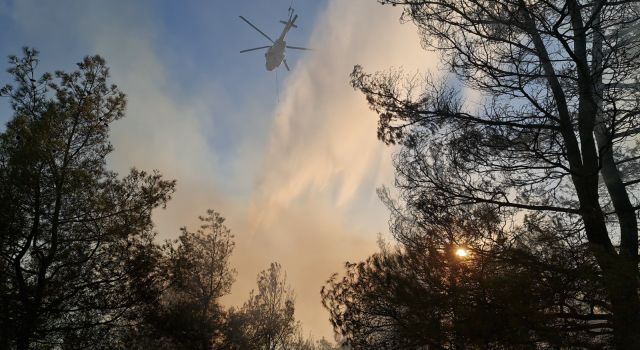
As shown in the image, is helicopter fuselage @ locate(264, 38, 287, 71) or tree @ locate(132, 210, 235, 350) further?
helicopter fuselage @ locate(264, 38, 287, 71)

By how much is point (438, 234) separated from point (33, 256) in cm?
815

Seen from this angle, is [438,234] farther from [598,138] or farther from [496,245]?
[598,138]

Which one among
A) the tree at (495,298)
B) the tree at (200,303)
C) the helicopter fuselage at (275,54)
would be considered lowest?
the tree at (495,298)

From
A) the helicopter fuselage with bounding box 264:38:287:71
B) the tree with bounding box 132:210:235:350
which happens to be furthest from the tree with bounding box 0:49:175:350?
the helicopter fuselage with bounding box 264:38:287:71

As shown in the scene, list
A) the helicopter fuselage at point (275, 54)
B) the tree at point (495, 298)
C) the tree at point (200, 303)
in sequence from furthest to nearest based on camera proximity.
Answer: the helicopter fuselage at point (275, 54) < the tree at point (200, 303) < the tree at point (495, 298)

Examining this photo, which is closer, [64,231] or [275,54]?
[64,231]

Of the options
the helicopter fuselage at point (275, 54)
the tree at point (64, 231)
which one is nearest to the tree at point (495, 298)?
the tree at point (64, 231)

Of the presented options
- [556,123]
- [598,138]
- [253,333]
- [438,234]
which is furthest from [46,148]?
[253,333]

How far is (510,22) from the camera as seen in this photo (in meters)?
5.67

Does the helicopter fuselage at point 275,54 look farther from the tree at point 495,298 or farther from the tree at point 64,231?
the tree at point 495,298

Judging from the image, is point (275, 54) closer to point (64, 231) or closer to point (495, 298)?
point (64, 231)

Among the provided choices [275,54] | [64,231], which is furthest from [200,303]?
[275,54]

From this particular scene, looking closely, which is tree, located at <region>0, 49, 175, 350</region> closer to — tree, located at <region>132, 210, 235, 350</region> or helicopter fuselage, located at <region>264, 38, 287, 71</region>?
tree, located at <region>132, 210, 235, 350</region>

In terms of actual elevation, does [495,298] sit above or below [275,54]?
below
